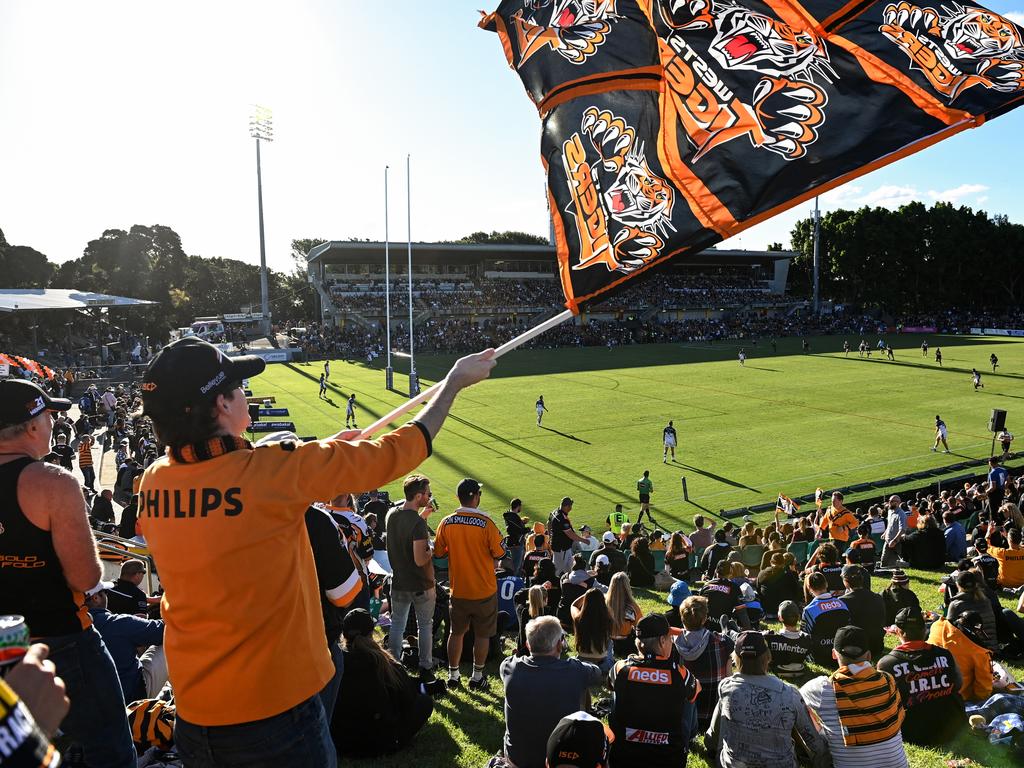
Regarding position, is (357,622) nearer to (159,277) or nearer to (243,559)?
(243,559)

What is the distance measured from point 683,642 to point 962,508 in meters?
12.7

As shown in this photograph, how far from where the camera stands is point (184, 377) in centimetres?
243

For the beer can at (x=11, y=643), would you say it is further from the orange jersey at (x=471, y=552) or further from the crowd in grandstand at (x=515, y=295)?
the crowd in grandstand at (x=515, y=295)

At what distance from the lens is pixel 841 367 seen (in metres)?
47.1

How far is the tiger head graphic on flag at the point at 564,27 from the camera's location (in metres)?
4.80

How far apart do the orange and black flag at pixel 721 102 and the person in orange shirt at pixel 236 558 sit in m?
2.47

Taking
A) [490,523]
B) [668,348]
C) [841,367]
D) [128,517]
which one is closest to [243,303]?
[668,348]

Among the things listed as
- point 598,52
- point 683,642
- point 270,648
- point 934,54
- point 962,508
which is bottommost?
point 962,508

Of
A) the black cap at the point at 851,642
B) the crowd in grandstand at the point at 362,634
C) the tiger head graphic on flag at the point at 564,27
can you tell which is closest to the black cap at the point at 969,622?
the crowd in grandstand at the point at 362,634

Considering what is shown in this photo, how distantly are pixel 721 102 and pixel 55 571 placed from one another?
13.0 ft

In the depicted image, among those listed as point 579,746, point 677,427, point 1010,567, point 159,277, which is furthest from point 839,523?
point 159,277

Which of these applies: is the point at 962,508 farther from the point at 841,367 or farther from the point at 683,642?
the point at 841,367

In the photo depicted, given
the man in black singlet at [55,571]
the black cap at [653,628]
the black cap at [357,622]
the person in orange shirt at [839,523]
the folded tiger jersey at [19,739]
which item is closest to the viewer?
the folded tiger jersey at [19,739]

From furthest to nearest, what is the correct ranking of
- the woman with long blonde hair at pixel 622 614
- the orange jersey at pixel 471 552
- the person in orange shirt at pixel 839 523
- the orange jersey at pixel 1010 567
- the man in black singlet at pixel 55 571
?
the person in orange shirt at pixel 839 523, the orange jersey at pixel 1010 567, the woman with long blonde hair at pixel 622 614, the orange jersey at pixel 471 552, the man in black singlet at pixel 55 571
